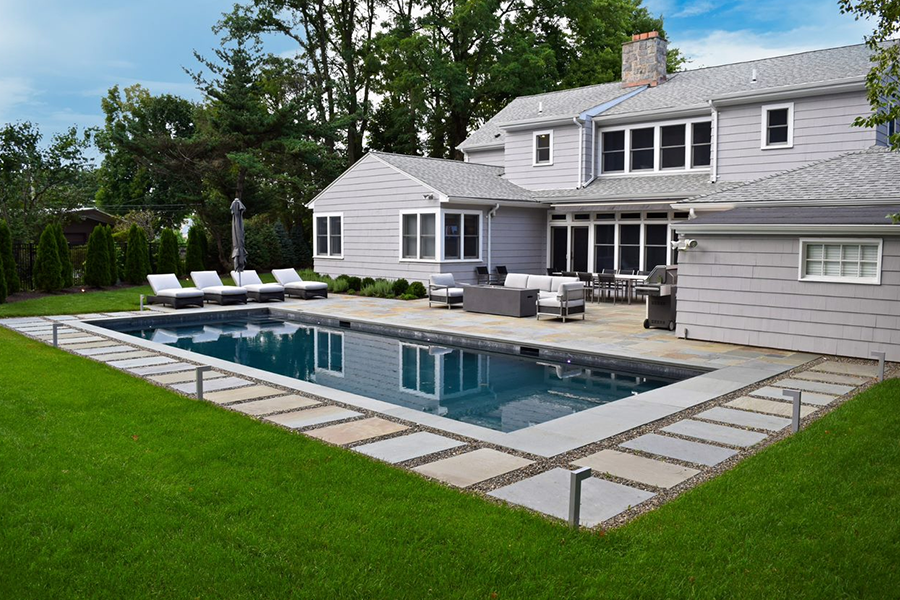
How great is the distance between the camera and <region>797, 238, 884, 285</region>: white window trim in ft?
32.6

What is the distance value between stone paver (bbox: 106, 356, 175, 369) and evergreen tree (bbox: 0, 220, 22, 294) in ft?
31.8

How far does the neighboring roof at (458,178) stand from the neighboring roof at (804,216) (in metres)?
8.64

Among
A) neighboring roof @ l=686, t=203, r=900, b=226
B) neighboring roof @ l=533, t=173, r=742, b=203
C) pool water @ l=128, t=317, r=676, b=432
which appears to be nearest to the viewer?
pool water @ l=128, t=317, r=676, b=432

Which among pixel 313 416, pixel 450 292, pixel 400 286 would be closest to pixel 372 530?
pixel 313 416

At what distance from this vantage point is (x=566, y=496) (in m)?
4.86

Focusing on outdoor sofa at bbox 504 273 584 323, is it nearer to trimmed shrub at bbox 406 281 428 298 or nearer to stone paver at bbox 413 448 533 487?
trimmed shrub at bbox 406 281 428 298

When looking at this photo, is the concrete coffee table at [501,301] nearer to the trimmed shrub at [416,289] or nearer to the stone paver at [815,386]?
the trimmed shrub at [416,289]

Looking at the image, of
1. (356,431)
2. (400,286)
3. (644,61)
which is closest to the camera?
(356,431)

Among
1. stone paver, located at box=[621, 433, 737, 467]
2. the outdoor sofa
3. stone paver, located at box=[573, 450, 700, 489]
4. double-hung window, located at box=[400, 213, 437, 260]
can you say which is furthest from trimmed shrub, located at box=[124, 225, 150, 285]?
stone paver, located at box=[573, 450, 700, 489]

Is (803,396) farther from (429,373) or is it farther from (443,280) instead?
(443,280)

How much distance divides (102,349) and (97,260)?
11.4 metres

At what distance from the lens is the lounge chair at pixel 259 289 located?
1883 cm

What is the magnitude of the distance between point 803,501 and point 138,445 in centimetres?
504

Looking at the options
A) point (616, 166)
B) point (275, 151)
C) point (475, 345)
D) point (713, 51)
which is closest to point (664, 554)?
point (475, 345)
